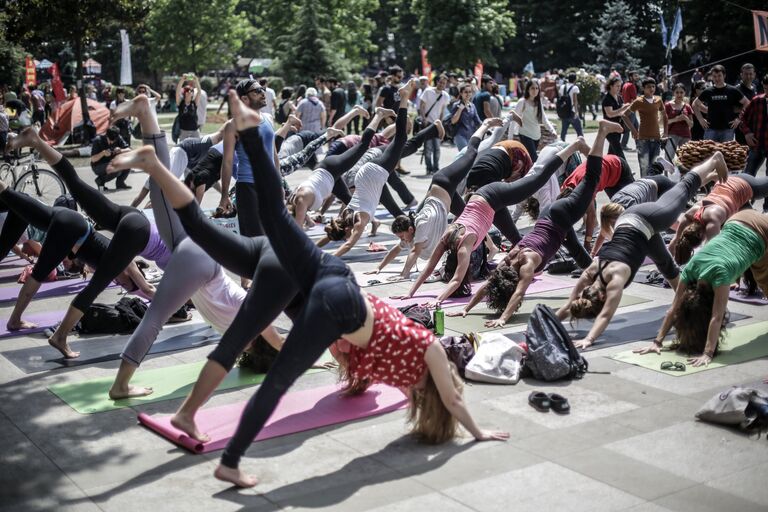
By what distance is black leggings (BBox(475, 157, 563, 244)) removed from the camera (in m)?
9.44

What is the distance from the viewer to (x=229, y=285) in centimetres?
669

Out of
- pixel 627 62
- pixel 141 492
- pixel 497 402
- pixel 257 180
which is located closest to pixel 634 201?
pixel 497 402

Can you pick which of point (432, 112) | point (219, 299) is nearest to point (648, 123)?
point (432, 112)

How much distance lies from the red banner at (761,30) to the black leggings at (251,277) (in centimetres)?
1542

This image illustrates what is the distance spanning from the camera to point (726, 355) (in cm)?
729

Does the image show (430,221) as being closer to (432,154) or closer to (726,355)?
(726,355)

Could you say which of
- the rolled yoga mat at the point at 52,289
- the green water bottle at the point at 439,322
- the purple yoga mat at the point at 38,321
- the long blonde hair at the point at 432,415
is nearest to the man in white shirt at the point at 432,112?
the rolled yoga mat at the point at 52,289

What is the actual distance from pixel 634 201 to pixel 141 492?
20.1 ft

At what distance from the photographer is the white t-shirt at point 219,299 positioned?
6574 mm

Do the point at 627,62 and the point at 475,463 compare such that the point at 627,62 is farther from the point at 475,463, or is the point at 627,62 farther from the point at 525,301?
the point at 475,463

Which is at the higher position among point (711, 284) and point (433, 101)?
point (433, 101)

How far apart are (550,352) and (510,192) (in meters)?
3.10

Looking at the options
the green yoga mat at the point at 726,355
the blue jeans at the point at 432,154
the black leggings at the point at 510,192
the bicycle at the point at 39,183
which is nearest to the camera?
the green yoga mat at the point at 726,355

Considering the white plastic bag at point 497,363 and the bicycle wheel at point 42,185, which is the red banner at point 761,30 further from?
the white plastic bag at point 497,363
